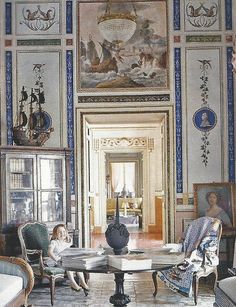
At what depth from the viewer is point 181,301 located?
682cm

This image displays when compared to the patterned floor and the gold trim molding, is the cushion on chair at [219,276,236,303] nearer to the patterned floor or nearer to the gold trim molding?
the patterned floor

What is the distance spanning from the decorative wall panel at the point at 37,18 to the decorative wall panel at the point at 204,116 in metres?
2.25

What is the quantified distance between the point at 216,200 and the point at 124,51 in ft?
9.34

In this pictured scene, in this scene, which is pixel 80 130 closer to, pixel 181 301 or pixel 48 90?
pixel 48 90

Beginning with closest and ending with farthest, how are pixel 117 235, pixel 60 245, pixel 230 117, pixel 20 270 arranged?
pixel 117 235, pixel 20 270, pixel 60 245, pixel 230 117

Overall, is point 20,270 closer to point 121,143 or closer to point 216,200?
point 216,200

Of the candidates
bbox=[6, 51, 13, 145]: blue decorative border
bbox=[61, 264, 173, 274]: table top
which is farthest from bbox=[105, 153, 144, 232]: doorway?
bbox=[61, 264, 173, 274]: table top

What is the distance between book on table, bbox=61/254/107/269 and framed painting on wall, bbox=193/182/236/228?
14.9 ft

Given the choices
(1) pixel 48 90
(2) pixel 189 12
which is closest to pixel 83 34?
(1) pixel 48 90

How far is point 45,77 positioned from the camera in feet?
30.5

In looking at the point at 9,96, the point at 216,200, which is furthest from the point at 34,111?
the point at 216,200

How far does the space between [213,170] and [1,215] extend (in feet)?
11.5

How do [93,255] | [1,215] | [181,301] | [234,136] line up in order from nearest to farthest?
[93,255]
[181,301]
[1,215]
[234,136]

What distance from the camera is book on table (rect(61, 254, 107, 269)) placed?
463 centimetres
